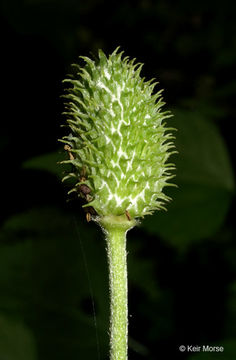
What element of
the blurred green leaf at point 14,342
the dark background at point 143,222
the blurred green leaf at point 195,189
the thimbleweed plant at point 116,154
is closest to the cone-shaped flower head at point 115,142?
the thimbleweed plant at point 116,154

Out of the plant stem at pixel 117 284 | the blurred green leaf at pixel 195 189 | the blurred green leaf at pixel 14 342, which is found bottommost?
the plant stem at pixel 117 284

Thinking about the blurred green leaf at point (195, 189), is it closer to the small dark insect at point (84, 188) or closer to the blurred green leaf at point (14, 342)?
the blurred green leaf at point (14, 342)

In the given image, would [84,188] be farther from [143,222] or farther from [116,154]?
[143,222]

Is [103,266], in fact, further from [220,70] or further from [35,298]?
[220,70]

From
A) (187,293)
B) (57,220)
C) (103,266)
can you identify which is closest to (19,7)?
(57,220)

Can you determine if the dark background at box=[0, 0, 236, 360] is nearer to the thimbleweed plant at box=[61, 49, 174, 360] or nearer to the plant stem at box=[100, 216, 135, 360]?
the plant stem at box=[100, 216, 135, 360]

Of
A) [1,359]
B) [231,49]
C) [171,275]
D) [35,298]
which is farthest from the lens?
[231,49]
